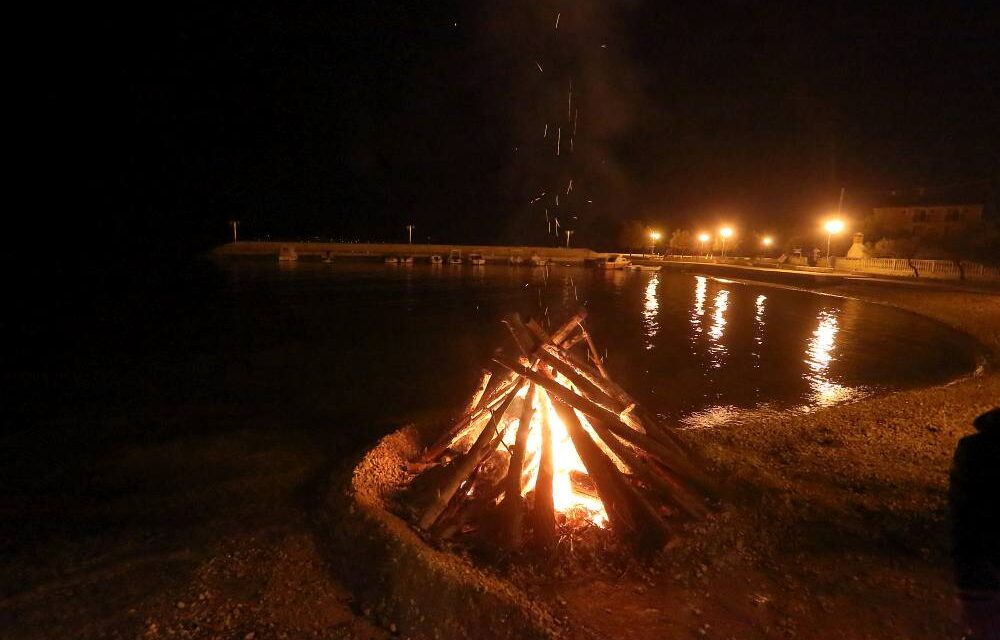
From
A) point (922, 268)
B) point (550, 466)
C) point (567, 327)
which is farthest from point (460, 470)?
point (922, 268)

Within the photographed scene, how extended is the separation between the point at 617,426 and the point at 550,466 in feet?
2.30

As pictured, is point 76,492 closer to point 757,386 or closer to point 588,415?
point 588,415

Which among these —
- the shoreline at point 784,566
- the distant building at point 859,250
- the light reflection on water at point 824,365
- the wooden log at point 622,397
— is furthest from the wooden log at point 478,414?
the distant building at point 859,250

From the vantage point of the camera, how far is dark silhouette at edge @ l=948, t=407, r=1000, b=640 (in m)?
3.86

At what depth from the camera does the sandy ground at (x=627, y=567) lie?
4055mm

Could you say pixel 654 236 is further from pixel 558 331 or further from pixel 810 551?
pixel 810 551

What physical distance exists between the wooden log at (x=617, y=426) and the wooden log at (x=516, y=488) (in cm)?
27

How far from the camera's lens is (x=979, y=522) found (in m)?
4.00

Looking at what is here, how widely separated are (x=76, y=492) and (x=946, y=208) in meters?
69.1

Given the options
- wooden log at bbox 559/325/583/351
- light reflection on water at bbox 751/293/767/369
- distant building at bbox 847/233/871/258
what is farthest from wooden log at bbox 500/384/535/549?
distant building at bbox 847/233/871/258

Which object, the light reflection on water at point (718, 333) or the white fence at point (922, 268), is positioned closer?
the light reflection on water at point (718, 333)

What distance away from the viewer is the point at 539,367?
573cm

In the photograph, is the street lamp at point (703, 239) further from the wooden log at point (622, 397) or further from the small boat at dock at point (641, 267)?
the wooden log at point (622, 397)

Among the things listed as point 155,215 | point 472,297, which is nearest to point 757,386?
point 472,297
